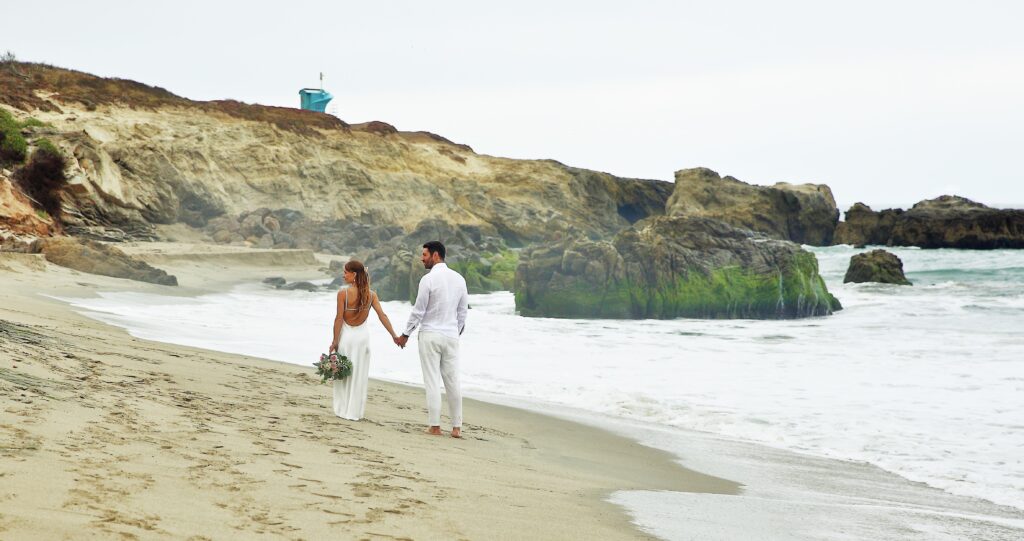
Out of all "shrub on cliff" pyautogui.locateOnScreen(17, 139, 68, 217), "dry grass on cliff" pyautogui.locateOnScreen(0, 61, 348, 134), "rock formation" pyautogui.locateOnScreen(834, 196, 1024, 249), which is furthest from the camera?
"rock formation" pyautogui.locateOnScreen(834, 196, 1024, 249)

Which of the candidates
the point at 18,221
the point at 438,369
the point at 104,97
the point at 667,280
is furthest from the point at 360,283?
the point at 104,97

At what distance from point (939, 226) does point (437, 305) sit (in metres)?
56.0

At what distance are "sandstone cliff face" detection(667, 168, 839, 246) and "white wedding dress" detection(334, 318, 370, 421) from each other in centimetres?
5558

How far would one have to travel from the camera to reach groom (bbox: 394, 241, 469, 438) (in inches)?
287

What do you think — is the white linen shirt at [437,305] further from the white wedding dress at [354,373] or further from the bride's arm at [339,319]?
the bride's arm at [339,319]

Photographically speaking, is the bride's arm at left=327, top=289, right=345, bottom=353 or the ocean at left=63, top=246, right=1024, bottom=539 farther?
the ocean at left=63, top=246, right=1024, bottom=539

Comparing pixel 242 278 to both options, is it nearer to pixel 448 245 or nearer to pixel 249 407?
pixel 448 245

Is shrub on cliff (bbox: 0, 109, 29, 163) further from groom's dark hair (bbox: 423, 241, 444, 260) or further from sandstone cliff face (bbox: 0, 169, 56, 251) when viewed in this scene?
groom's dark hair (bbox: 423, 241, 444, 260)

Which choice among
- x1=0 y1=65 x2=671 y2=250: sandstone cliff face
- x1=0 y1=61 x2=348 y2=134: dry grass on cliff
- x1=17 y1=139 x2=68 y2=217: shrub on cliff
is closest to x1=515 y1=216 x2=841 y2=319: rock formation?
x1=17 y1=139 x2=68 y2=217: shrub on cliff

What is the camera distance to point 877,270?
3072 cm

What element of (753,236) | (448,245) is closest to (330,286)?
(448,245)

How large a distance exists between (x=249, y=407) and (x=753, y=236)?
19.8 meters

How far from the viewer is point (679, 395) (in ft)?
36.7

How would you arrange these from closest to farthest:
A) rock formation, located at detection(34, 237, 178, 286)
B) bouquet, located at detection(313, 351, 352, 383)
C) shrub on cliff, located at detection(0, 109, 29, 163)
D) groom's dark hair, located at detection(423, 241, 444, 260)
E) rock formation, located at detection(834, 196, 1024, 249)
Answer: bouquet, located at detection(313, 351, 352, 383), groom's dark hair, located at detection(423, 241, 444, 260), rock formation, located at detection(34, 237, 178, 286), shrub on cliff, located at detection(0, 109, 29, 163), rock formation, located at detection(834, 196, 1024, 249)
